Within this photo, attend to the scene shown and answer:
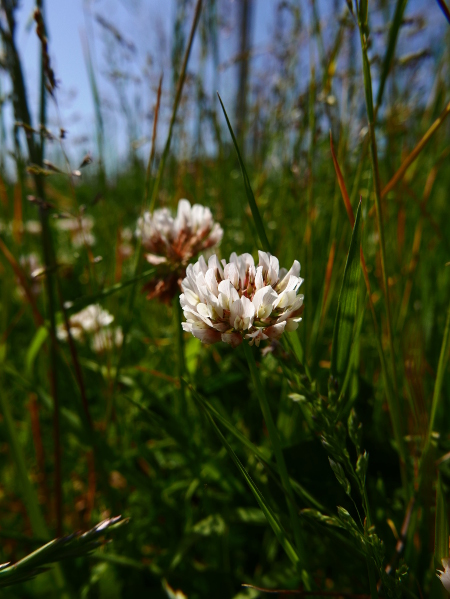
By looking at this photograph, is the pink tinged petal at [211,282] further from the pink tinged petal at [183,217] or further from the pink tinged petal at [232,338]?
the pink tinged petal at [183,217]

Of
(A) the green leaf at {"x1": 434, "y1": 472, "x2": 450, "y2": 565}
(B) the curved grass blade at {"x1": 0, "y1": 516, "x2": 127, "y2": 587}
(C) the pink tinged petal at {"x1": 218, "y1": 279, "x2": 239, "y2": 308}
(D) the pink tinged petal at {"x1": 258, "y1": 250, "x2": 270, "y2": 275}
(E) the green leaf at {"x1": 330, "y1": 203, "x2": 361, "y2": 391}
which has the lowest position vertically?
(A) the green leaf at {"x1": 434, "y1": 472, "x2": 450, "y2": 565}

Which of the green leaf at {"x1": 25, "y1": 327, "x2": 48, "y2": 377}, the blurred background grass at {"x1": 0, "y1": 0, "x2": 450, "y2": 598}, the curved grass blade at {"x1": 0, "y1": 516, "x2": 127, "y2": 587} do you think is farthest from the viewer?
the green leaf at {"x1": 25, "y1": 327, "x2": 48, "y2": 377}

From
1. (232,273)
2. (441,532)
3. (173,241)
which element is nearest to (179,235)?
(173,241)

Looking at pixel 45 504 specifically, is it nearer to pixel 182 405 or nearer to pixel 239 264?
pixel 182 405

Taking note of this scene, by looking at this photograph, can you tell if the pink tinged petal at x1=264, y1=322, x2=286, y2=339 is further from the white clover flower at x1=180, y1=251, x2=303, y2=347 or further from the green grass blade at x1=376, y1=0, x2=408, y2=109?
the green grass blade at x1=376, y1=0, x2=408, y2=109

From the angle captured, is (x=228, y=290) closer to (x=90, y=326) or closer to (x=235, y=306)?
(x=235, y=306)

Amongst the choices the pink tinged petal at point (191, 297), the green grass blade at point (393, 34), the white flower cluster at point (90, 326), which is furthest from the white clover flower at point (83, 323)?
the green grass blade at point (393, 34)

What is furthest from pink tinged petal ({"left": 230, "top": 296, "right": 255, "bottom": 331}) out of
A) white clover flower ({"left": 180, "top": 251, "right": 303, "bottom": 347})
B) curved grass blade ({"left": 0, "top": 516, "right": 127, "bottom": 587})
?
curved grass blade ({"left": 0, "top": 516, "right": 127, "bottom": 587})
